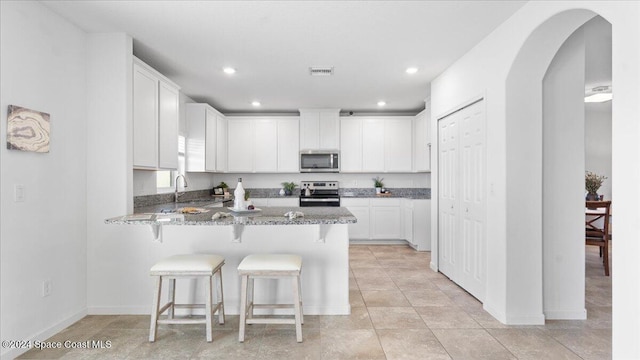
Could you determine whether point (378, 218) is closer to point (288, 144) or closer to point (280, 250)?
point (288, 144)

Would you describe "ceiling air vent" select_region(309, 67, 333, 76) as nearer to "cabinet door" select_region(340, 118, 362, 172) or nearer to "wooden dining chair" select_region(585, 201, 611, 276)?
"cabinet door" select_region(340, 118, 362, 172)

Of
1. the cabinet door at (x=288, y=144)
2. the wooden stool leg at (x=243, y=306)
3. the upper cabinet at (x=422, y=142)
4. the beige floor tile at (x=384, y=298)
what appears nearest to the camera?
the wooden stool leg at (x=243, y=306)

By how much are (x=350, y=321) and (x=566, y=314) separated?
1.86 m

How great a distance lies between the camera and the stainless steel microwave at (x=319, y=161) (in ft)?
19.8

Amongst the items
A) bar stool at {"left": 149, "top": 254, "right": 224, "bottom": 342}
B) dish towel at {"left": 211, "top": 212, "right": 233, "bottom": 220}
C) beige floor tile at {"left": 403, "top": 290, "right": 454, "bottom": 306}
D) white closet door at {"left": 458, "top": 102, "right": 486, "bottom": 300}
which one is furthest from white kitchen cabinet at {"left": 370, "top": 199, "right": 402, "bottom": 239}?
bar stool at {"left": 149, "top": 254, "right": 224, "bottom": 342}

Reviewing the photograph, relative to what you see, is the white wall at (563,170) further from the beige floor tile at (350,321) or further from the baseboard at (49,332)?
the baseboard at (49,332)

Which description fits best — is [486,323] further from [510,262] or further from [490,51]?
[490,51]

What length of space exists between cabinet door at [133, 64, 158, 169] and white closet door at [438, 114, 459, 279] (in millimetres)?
3286

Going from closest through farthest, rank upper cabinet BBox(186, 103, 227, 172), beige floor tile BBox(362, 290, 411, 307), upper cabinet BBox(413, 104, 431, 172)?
beige floor tile BBox(362, 290, 411, 307) → upper cabinet BBox(186, 103, 227, 172) → upper cabinet BBox(413, 104, 431, 172)

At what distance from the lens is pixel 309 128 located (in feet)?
19.7

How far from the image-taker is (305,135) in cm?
600

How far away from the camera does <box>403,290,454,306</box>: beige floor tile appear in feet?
10.4

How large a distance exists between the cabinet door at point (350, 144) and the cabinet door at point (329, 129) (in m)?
0.15

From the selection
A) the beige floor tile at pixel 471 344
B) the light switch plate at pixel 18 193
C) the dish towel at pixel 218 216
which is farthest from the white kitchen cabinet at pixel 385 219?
the light switch plate at pixel 18 193
